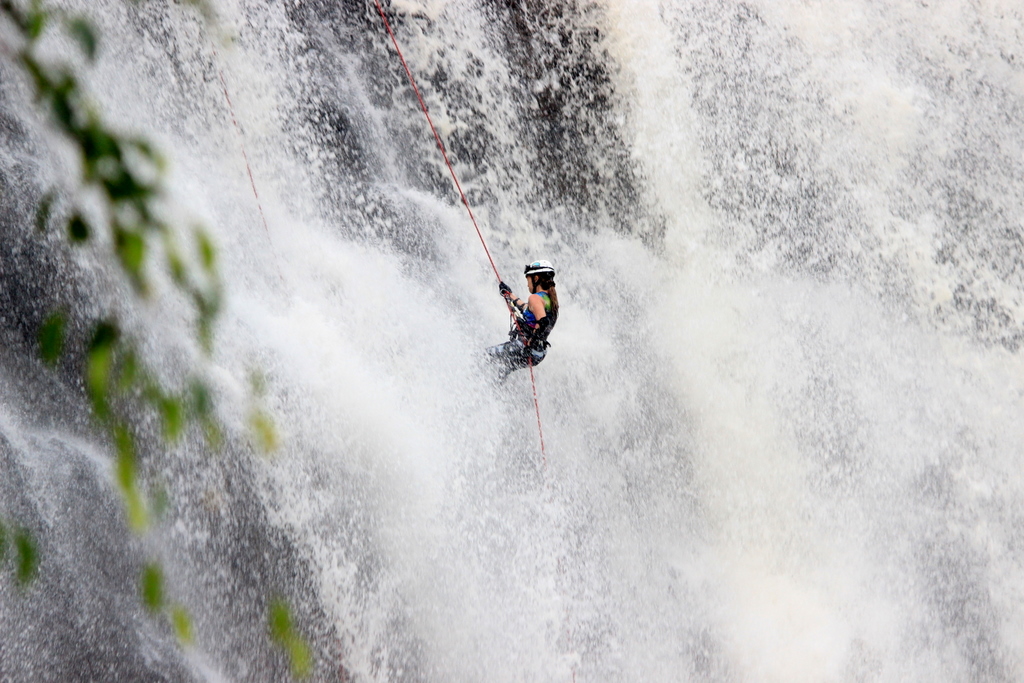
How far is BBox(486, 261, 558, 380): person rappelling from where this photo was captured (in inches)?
188

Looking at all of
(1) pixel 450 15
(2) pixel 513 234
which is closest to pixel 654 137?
(2) pixel 513 234

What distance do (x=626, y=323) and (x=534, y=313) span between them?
1660 mm

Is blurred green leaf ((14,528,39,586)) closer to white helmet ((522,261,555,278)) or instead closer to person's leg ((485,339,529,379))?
white helmet ((522,261,555,278))

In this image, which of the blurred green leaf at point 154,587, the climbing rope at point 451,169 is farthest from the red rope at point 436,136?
the blurred green leaf at point 154,587

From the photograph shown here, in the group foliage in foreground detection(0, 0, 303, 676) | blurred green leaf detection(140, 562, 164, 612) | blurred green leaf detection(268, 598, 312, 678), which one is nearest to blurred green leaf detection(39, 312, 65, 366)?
foliage in foreground detection(0, 0, 303, 676)

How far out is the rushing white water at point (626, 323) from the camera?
5.30m

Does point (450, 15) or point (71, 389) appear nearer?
point (71, 389)

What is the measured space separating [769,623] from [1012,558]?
2014mm

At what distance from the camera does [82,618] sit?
481 centimetres

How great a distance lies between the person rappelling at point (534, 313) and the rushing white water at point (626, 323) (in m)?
0.62

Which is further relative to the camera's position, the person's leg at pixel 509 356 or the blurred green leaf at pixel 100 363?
the person's leg at pixel 509 356

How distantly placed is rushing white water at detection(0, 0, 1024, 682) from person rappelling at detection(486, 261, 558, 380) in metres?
0.62

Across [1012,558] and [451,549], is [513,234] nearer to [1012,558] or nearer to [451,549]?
[451,549]

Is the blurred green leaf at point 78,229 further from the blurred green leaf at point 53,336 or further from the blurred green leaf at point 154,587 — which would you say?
the blurred green leaf at point 154,587
